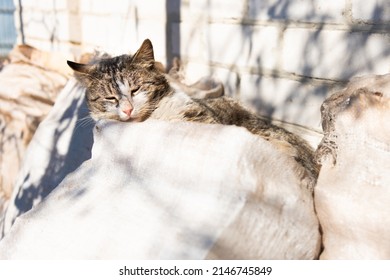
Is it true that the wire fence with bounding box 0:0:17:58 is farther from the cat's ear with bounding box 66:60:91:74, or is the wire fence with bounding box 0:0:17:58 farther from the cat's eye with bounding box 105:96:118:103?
the cat's eye with bounding box 105:96:118:103

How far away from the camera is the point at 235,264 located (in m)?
1.57

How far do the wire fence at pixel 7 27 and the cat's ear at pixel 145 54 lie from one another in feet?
13.6

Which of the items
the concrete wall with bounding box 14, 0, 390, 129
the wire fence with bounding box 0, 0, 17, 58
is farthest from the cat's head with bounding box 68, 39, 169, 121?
the wire fence with bounding box 0, 0, 17, 58

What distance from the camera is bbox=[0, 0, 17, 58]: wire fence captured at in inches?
241

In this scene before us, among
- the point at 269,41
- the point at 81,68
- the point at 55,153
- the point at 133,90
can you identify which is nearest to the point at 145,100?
the point at 133,90

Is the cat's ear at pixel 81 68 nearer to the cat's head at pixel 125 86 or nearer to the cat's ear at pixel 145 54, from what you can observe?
the cat's head at pixel 125 86

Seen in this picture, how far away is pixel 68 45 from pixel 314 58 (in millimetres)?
3085

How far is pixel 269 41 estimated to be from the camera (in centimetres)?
274

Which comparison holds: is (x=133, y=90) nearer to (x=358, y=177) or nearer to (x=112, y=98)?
(x=112, y=98)

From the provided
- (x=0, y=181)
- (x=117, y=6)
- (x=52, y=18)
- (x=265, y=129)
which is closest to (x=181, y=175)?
(x=265, y=129)

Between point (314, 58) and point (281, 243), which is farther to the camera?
point (314, 58)

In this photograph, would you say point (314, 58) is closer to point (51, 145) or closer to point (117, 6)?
point (51, 145)

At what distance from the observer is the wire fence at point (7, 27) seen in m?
6.13

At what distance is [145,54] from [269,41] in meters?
0.69
